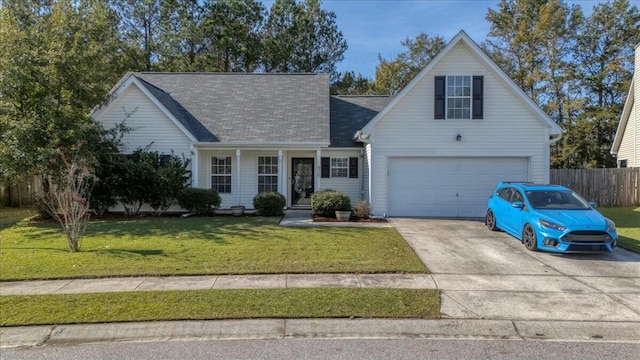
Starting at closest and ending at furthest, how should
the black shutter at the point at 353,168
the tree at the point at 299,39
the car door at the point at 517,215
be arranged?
1. the car door at the point at 517,215
2. the black shutter at the point at 353,168
3. the tree at the point at 299,39

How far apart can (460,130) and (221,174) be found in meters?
9.70

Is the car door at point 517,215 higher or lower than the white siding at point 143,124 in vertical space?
lower

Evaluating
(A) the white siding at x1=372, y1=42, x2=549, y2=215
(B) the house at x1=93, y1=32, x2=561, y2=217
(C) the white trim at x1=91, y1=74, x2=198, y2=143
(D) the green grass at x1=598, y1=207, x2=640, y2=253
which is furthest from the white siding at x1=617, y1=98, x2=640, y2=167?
(C) the white trim at x1=91, y1=74, x2=198, y2=143

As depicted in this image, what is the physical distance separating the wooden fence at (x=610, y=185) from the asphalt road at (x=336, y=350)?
60.4 ft

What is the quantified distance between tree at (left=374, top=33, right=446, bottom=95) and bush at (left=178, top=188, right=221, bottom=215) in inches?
962

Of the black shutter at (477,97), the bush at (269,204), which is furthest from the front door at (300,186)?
the black shutter at (477,97)

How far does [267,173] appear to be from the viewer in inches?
699

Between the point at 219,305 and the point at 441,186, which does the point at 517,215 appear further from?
the point at 219,305

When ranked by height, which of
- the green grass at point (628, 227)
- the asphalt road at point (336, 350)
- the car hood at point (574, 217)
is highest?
the car hood at point (574, 217)

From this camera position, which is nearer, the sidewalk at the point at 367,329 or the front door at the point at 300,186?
the sidewalk at the point at 367,329

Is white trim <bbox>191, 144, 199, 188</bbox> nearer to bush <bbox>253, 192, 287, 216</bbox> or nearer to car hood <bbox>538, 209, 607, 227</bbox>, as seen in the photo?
bush <bbox>253, 192, 287, 216</bbox>

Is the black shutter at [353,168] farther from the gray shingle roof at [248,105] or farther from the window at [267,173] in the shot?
the window at [267,173]

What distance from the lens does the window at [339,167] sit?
1788 cm

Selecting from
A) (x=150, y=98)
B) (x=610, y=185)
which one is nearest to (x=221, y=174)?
(x=150, y=98)
